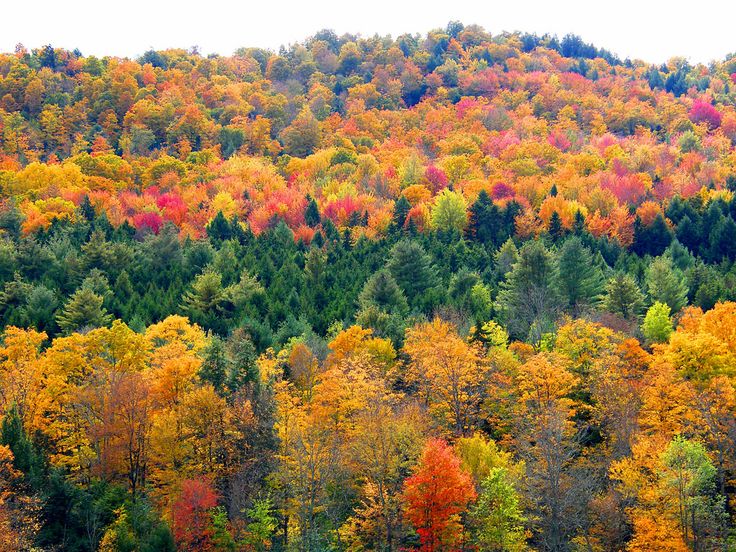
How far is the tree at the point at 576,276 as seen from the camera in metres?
65.4

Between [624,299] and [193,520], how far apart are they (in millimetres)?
34082

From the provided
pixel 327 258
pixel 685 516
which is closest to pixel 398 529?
pixel 685 516

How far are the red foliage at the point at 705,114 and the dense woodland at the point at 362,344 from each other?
15.8 meters

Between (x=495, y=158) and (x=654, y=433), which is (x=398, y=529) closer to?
(x=654, y=433)

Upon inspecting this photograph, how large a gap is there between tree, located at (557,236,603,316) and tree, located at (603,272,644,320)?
19.4 ft

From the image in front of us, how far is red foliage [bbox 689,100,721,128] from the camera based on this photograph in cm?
15075

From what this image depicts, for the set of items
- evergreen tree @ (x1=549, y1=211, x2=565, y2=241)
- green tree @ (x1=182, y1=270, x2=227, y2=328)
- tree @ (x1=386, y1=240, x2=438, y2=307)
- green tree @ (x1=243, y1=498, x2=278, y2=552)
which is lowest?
green tree @ (x1=243, y1=498, x2=278, y2=552)

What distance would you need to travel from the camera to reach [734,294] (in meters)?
59.3

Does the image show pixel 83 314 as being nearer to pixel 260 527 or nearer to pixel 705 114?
pixel 260 527

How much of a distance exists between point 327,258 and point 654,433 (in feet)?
146

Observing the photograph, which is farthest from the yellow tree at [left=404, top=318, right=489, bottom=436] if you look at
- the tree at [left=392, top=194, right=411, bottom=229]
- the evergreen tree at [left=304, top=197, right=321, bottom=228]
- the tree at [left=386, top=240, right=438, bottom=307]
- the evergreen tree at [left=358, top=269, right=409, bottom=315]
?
the evergreen tree at [left=304, top=197, right=321, bottom=228]

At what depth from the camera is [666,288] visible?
202 feet

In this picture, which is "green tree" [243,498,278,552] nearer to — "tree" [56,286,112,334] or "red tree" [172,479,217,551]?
"red tree" [172,479,217,551]

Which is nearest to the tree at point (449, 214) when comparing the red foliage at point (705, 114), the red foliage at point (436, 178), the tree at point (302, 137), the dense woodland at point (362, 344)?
the dense woodland at point (362, 344)
